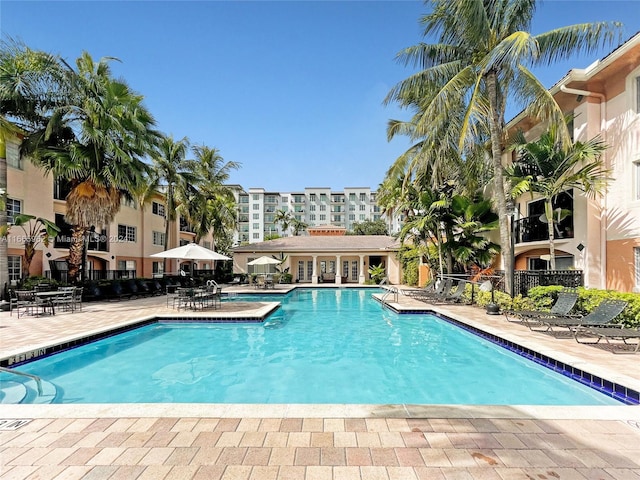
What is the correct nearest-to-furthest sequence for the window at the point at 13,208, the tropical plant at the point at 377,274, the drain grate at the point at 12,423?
1. the drain grate at the point at 12,423
2. the window at the point at 13,208
3. the tropical plant at the point at 377,274

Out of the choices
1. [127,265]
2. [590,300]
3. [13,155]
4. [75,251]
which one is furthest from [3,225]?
[590,300]

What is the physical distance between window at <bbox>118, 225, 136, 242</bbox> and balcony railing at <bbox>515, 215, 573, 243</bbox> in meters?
27.2

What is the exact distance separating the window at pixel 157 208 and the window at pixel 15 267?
13541 millimetres

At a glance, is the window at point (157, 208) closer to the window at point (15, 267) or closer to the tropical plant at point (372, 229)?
the window at point (15, 267)

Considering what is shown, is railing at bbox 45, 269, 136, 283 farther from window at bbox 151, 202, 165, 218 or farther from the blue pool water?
the blue pool water

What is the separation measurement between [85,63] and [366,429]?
2003 centimetres

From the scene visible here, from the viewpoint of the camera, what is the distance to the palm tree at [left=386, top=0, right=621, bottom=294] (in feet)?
37.3

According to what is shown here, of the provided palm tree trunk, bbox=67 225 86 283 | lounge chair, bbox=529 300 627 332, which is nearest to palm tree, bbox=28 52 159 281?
palm tree trunk, bbox=67 225 86 283

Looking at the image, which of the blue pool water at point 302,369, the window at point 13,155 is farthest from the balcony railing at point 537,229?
the window at point 13,155

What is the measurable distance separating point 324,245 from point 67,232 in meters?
19.8

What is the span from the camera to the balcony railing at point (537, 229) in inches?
578

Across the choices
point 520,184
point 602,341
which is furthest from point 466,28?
point 602,341

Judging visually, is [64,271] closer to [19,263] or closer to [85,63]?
[19,263]

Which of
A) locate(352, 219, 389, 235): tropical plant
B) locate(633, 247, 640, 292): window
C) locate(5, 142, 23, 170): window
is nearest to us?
locate(633, 247, 640, 292): window
